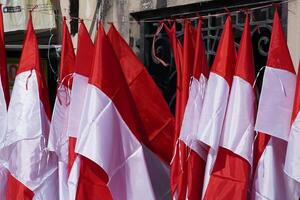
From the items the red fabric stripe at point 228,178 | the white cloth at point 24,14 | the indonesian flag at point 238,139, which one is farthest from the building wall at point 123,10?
the white cloth at point 24,14

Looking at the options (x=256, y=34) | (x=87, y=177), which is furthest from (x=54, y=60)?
(x=87, y=177)

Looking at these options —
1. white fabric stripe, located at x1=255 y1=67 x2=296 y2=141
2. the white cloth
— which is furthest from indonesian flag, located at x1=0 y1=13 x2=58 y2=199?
the white cloth

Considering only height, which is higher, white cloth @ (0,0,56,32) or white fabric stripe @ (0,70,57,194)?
white cloth @ (0,0,56,32)

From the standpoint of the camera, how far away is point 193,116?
384 centimetres

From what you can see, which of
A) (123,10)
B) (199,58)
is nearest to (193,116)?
(199,58)

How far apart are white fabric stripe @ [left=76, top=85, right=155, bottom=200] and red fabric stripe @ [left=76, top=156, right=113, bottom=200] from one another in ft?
0.20

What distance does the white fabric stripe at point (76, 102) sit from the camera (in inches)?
158

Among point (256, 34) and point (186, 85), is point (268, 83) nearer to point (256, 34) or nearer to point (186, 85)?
point (186, 85)

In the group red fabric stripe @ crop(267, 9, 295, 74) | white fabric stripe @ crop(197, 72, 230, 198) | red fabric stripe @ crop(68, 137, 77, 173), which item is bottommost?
red fabric stripe @ crop(68, 137, 77, 173)

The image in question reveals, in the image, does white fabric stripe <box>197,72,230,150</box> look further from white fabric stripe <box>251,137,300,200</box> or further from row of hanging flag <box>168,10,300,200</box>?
white fabric stripe <box>251,137,300,200</box>

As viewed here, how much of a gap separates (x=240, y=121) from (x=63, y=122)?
1311 mm

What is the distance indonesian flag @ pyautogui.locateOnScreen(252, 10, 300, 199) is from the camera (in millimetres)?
→ 3430

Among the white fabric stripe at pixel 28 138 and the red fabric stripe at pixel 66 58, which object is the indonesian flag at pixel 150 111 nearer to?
the red fabric stripe at pixel 66 58

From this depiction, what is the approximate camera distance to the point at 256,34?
185 inches
